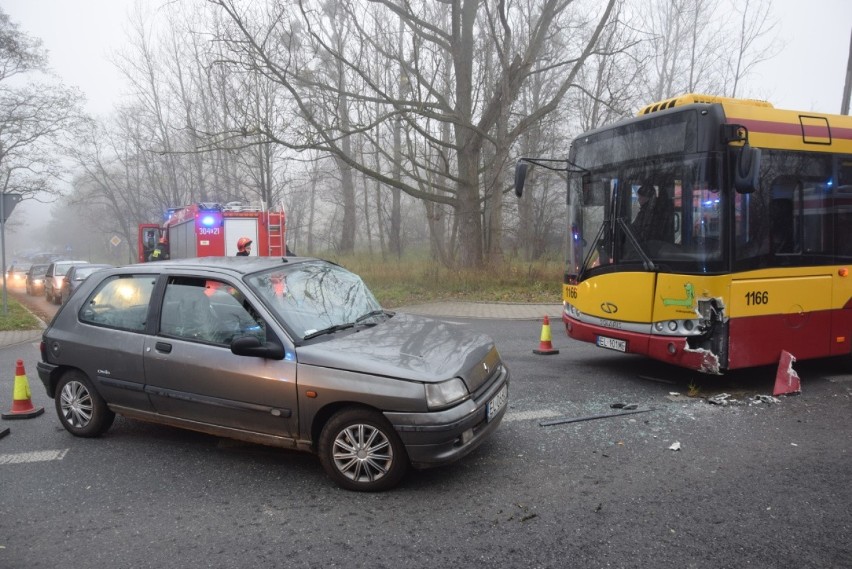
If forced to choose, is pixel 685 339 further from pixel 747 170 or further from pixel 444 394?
pixel 444 394

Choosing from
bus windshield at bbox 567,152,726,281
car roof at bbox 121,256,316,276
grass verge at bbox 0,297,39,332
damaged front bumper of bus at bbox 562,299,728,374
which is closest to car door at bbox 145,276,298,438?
car roof at bbox 121,256,316,276

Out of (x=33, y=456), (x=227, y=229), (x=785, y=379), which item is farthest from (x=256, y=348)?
(x=227, y=229)

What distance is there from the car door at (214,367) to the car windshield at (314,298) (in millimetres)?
196

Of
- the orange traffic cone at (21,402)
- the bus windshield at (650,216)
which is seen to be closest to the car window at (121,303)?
the orange traffic cone at (21,402)

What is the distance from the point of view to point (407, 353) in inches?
172

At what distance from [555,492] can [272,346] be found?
228 cm

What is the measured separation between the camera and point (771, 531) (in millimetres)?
3557

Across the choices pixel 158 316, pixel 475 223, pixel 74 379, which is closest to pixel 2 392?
pixel 74 379

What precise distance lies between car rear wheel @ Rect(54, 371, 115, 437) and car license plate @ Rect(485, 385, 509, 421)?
349 cm

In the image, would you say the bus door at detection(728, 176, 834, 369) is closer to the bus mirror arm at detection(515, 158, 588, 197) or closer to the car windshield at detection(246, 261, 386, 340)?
the bus mirror arm at detection(515, 158, 588, 197)

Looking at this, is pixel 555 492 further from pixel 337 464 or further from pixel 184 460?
pixel 184 460

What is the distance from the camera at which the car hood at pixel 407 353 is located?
13.6 ft

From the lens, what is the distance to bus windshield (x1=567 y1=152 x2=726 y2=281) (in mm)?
6219

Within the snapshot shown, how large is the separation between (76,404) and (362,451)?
121 inches
